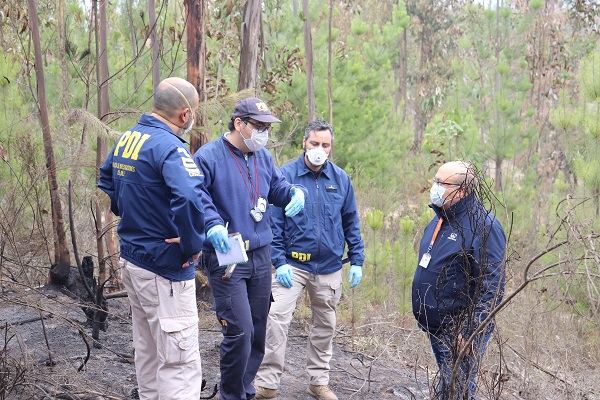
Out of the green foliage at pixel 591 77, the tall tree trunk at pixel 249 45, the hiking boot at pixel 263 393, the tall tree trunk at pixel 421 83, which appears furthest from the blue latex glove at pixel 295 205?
the tall tree trunk at pixel 421 83

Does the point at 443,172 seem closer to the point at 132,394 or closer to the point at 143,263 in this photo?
the point at 143,263

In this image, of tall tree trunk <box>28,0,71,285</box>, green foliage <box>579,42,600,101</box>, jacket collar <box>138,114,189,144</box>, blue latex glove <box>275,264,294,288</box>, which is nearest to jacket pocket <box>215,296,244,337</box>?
blue latex glove <box>275,264,294,288</box>

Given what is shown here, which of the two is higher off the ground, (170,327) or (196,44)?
(196,44)

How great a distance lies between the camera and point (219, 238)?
3.76 metres

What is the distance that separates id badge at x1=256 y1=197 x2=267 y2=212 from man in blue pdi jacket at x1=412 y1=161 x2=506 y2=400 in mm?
969

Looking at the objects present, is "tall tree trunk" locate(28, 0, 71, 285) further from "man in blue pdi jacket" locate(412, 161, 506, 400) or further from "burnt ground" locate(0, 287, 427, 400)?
"man in blue pdi jacket" locate(412, 161, 506, 400)

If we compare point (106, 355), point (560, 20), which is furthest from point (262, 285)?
point (560, 20)

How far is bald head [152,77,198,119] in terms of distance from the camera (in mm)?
3492

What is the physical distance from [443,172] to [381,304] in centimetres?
442

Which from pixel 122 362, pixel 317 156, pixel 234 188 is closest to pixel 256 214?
pixel 234 188

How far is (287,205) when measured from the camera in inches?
176

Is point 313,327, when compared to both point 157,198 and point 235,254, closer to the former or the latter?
point 235,254

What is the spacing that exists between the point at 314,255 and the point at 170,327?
157 centimetres

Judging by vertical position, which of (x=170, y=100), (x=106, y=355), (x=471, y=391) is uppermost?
(x=170, y=100)
